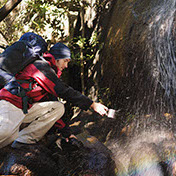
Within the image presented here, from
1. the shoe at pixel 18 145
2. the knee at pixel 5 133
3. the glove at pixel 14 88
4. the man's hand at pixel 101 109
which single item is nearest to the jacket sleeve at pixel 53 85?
the man's hand at pixel 101 109

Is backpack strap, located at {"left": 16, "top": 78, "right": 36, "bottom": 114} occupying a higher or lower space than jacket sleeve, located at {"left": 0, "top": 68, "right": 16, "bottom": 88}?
lower

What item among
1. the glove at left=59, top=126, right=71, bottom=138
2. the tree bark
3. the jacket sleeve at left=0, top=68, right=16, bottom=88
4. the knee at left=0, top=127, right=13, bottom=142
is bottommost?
the glove at left=59, top=126, right=71, bottom=138

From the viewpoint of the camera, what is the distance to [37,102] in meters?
3.10

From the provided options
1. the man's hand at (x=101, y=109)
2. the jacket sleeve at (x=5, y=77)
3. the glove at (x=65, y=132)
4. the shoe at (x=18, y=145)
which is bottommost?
the glove at (x=65, y=132)

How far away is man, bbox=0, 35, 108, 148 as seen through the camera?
273 centimetres

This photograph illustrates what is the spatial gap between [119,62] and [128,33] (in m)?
0.77

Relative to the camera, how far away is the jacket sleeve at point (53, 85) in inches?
110

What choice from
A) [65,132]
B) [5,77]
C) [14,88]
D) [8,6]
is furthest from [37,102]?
[8,6]

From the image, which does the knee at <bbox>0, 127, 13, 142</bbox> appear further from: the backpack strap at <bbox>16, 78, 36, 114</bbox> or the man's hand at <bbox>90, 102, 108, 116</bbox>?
the man's hand at <bbox>90, 102, 108, 116</bbox>

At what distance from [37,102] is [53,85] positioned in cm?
47

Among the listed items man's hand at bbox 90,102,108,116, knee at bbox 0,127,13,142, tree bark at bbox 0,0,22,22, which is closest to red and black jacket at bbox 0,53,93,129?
man's hand at bbox 90,102,108,116

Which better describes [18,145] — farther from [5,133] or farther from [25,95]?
[25,95]

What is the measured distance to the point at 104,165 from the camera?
314cm

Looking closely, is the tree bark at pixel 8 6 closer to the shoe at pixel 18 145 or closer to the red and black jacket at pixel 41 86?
the red and black jacket at pixel 41 86
